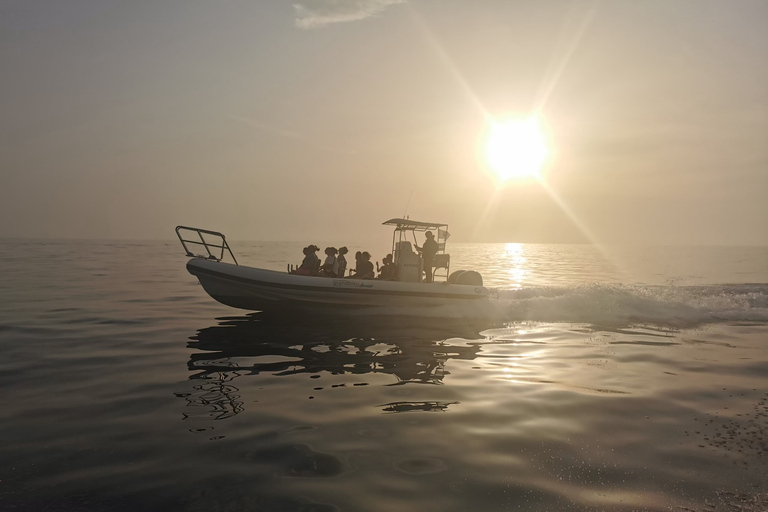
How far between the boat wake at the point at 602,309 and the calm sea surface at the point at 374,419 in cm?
246

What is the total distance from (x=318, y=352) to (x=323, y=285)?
12.6ft

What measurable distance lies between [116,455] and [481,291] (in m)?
11.9

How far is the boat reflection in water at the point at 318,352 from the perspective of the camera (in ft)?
21.7

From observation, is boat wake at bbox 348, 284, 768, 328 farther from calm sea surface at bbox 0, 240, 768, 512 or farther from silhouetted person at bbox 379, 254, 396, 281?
calm sea surface at bbox 0, 240, 768, 512

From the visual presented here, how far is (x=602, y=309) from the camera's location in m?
16.0

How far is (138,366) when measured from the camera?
8039 mm

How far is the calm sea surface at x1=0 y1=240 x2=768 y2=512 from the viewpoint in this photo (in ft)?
13.1

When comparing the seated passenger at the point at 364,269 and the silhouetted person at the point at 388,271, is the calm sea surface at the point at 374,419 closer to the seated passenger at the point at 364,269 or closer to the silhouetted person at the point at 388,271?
the seated passenger at the point at 364,269

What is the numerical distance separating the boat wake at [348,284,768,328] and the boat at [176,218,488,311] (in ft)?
1.55

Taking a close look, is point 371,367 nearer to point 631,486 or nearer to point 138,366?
point 138,366

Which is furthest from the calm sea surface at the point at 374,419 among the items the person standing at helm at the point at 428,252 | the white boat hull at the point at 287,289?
the person standing at helm at the point at 428,252

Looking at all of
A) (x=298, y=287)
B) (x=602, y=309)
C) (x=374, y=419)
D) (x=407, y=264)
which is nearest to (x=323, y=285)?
(x=298, y=287)

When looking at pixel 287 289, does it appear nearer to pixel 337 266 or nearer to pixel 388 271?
pixel 337 266

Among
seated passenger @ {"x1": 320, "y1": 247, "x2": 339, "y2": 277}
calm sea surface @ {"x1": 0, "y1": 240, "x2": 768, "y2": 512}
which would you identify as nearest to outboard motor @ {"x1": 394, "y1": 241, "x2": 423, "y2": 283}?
seated passenger @ {"x1": 320, "y1": 247, "x2": 339, "y2": 277}
